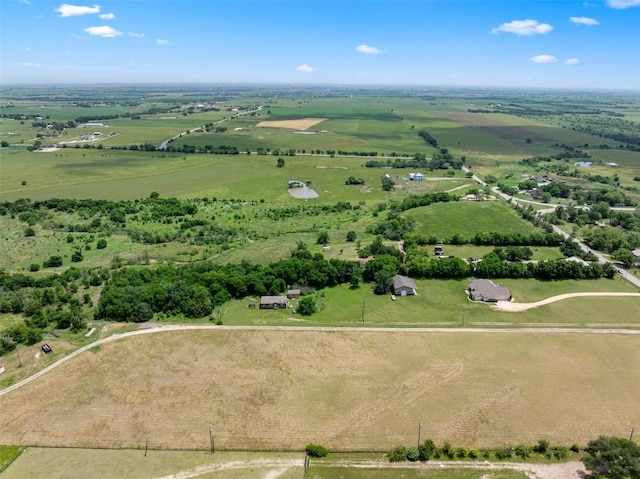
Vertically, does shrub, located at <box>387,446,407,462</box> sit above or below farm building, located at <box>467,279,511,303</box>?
below

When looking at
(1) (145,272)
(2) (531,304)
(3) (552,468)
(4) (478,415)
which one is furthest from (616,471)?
(1) (145,272)

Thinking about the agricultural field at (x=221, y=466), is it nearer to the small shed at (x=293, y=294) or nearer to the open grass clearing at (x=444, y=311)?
the open grass clearing at (x=444, y=311)

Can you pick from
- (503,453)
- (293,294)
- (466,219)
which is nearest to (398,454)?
(503,453)

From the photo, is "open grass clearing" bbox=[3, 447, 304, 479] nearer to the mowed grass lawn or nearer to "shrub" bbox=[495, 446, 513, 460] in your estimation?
"shrub" bbox=[495, 446, 513, 460]

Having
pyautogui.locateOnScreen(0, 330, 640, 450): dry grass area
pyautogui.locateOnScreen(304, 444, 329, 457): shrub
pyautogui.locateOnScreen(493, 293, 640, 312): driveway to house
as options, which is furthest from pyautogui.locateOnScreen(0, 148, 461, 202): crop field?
pyautogui.locateOnScreen(304, 444, 329, 457): shrub

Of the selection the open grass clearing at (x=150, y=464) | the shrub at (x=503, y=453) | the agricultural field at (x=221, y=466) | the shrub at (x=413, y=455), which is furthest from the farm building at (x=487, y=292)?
the open grass clearing at (x=150, y=464)

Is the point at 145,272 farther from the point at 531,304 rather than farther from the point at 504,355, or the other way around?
the point at 531,304

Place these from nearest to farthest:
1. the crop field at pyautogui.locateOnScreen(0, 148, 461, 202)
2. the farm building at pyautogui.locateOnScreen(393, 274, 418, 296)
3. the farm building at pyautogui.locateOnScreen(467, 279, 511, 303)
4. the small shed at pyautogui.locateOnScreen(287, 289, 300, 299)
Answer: the farm building at pyautogui.locateOnScreen(467, 279, 511, 303) < the small shed at pyautogui.locateOnScreen(287, 289, 300, 299) < the farm building at pyautogui.locateOnScreen(393, 274, 418, 296) < the crop field at pyautogui.locateOnScreen(0, 148, 461, 202)

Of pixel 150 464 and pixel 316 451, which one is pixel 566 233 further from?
pixel 150 464
